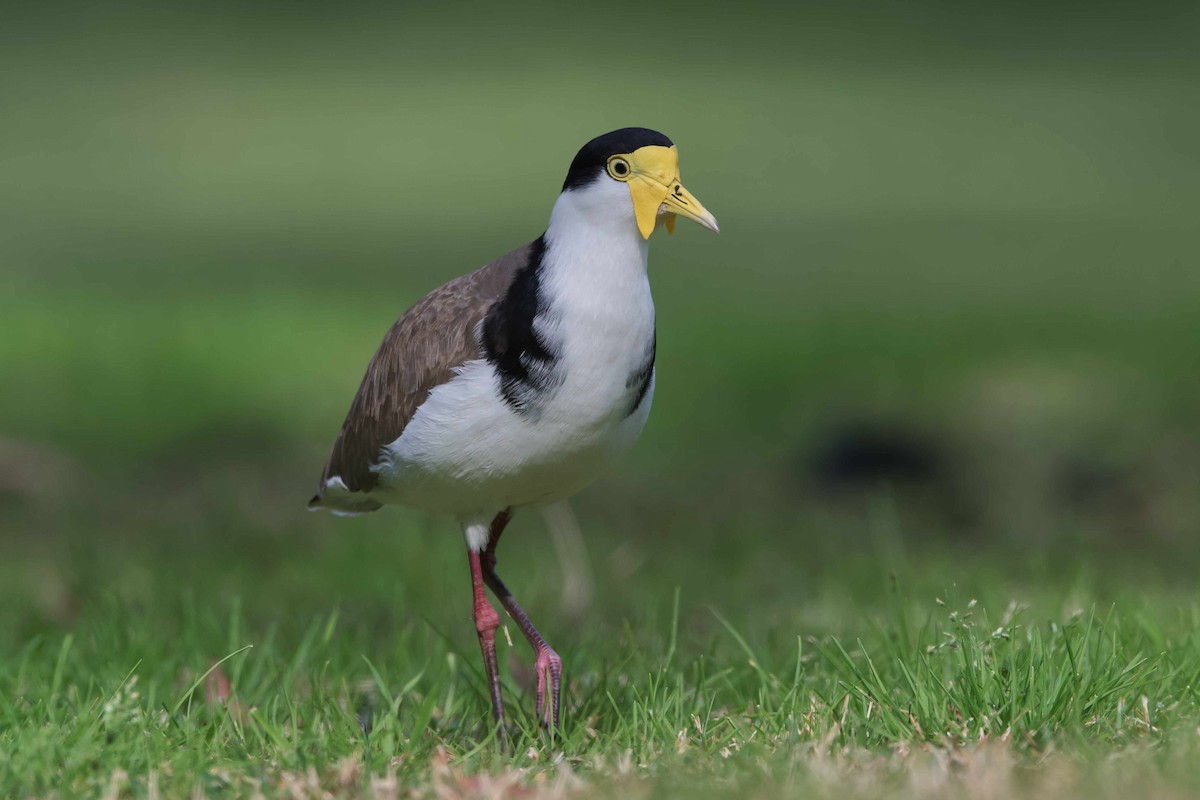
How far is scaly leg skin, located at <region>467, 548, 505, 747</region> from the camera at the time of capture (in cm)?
468

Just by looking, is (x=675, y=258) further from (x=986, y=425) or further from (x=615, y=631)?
(x=615, y=631)

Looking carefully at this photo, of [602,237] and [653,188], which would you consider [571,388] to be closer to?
[602,237]

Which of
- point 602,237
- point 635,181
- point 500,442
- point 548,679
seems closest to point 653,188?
point 635,181

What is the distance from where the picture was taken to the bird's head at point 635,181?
4363 mm

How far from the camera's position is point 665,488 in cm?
947

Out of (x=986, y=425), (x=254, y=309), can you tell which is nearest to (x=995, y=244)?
(x=986, y=425)

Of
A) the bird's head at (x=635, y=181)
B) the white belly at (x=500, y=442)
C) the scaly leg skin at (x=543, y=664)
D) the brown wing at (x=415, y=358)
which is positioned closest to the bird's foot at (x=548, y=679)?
the scaly leg skin at (x=543, y=664)

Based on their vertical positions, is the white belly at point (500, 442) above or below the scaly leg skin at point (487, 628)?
above

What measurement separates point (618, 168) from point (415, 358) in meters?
0.89

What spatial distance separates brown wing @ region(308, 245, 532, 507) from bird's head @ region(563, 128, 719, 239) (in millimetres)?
358

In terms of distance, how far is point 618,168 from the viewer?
14.4 ft

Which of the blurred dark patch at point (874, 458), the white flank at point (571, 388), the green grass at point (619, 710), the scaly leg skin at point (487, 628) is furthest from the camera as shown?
the blurred dark patch at point (874, 458)

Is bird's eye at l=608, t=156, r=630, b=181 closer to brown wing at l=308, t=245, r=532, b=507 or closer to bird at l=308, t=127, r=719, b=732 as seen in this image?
bird at l=308, t=127, r=719, b=732

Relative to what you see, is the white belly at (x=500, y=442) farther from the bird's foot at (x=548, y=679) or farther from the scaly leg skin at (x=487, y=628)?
the bird's foot at (x=548, y=679)
